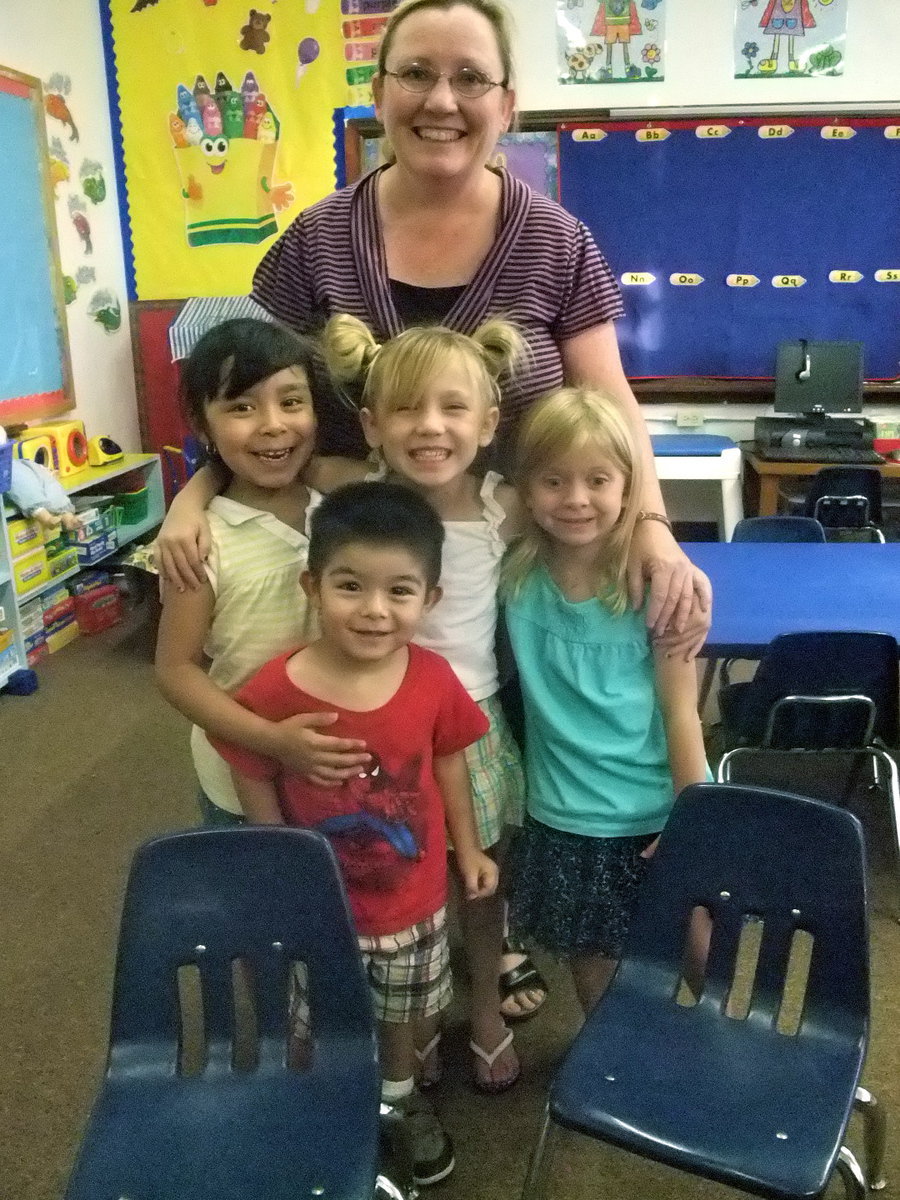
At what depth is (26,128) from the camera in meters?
3.82

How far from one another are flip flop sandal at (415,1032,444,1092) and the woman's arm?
77 cm

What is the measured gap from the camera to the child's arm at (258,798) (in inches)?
49.0

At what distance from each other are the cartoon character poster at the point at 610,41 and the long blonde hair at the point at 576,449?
139 inches

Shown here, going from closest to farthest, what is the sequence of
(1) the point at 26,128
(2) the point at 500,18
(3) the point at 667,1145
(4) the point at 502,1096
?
(3) the point at 667,1145 → (2) the point at 500,18 → (4) the point at 502,1096 → (1) the point at 26,128

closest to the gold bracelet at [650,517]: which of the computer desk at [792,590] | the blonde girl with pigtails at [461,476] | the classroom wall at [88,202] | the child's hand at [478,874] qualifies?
the blonde girl with pigtails at [461,476]

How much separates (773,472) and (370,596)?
316 cm

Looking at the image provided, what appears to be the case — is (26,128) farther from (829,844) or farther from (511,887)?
(829,844)

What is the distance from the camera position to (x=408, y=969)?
1298 millimetres

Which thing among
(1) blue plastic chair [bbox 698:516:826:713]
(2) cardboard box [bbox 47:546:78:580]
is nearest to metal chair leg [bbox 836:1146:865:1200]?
(1) blue plastic chair [bbox 698:516:826:713]

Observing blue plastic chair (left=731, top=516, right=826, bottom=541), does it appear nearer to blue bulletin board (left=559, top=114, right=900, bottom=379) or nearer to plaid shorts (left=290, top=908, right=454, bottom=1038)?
blue bulletin board (left=559, top=114, right=900, bottom=379)

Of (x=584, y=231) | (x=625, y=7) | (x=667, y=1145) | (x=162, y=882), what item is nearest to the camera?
(x=667, y=1145)

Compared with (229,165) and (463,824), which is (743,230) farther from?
(463,824)

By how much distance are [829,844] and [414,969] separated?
1.83 ft

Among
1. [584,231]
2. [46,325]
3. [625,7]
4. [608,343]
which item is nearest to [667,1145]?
[608,343]
